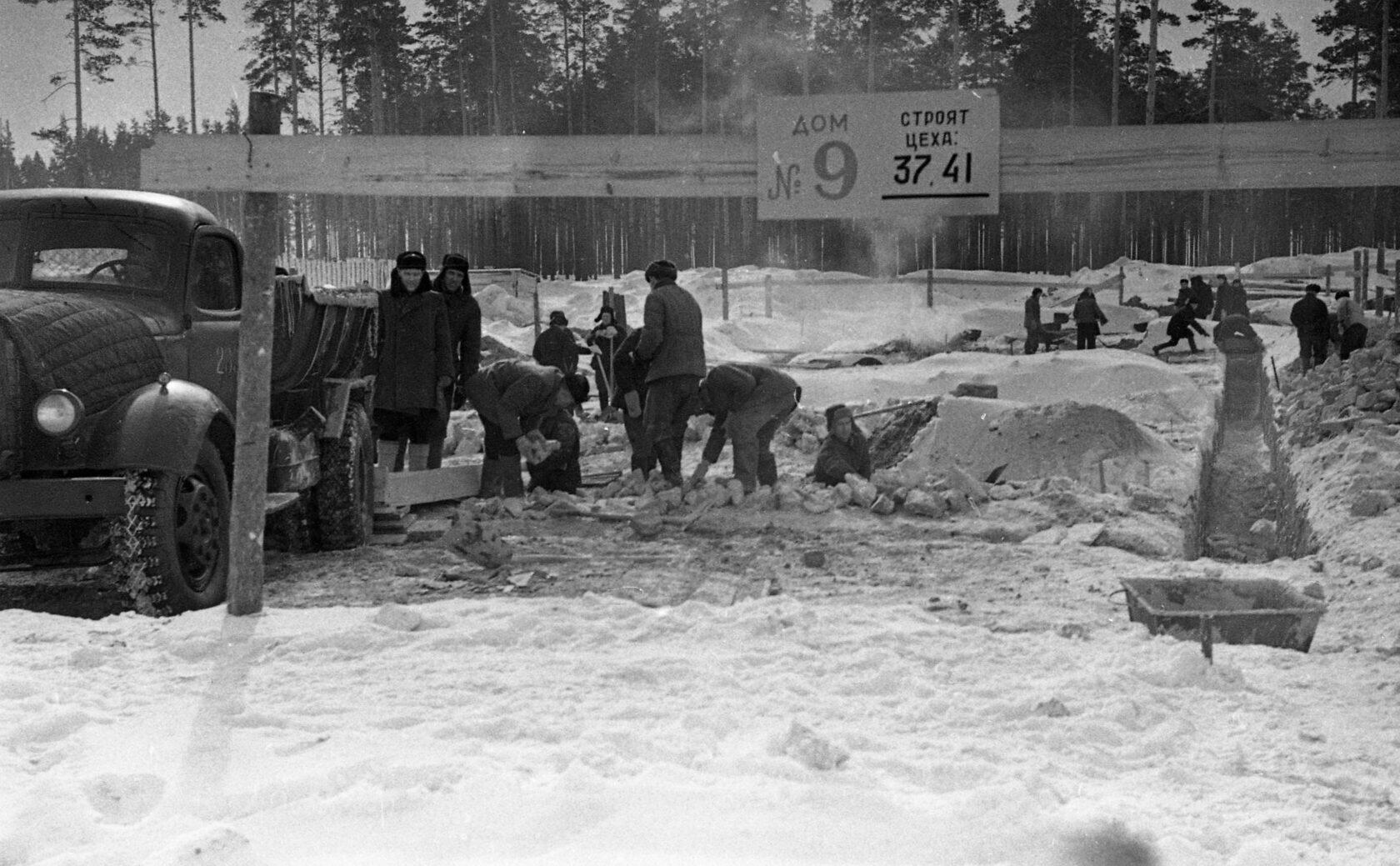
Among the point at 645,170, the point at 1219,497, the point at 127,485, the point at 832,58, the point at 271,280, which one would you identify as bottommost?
the point at 1219,497

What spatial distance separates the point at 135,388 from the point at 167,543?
82 cm

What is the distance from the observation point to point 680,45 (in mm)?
40094

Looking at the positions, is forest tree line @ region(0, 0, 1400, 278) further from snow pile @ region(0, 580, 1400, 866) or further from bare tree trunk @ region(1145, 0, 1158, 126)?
snow pile @ region(0, 580, 1400, 866)

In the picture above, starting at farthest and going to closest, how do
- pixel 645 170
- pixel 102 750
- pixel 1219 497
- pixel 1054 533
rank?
pixel 1219 497, pixel 645 170, pixel 1054 533, pixel 102 750

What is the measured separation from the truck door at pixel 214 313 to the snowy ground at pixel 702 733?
1.10 metres

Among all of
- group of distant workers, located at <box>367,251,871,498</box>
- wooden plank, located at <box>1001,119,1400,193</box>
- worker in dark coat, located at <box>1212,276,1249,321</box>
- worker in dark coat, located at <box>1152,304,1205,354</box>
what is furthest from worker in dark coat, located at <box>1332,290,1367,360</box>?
group of distant workers, located at <box>367,251,871,498</box>

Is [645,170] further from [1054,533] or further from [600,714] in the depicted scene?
[600,714]

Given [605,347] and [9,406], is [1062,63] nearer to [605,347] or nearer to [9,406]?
[605,347]

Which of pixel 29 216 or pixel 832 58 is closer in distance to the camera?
pixel 29 216

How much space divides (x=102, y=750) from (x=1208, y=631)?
3515 millimetres

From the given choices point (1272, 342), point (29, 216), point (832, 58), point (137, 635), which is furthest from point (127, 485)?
point (832, 58)

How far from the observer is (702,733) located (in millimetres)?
4074

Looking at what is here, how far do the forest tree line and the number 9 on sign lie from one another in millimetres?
28929

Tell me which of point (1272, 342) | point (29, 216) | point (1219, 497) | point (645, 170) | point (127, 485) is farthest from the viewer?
point (1272, 342)
